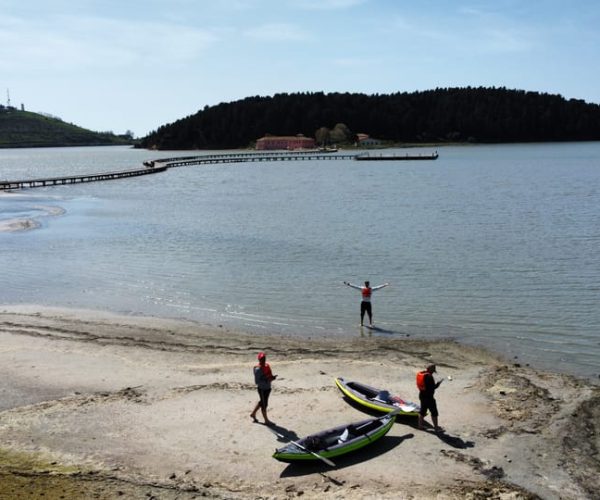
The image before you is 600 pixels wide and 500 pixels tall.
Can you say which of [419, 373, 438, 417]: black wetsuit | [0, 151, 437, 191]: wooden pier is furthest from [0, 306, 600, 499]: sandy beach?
[0, 151, 437, 191]: wooden pier

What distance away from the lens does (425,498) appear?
1178cm

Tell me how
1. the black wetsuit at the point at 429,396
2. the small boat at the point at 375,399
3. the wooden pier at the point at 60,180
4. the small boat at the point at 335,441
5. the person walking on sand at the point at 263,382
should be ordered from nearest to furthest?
the small boat at the point at 335,441
the black wetsuit at the point at 429,396
the person walking on sand at the point at 263,382
the small boat at the point at 375,399
the wooden pier at the point at 60,180

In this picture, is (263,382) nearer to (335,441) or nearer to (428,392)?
(335,441)

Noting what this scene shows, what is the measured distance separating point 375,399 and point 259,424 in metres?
3.00

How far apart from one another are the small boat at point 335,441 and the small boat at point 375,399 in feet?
2.50

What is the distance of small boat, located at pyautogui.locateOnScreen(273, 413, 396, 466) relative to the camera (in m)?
13.1

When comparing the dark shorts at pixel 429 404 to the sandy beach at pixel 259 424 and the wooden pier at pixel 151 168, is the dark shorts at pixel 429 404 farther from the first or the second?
the wooden pier at pixel 151 168

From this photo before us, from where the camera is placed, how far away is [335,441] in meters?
13.7

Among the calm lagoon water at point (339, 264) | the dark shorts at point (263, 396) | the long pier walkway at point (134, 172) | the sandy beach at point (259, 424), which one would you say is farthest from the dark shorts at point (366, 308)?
the long pier walkway at point (134, 172)

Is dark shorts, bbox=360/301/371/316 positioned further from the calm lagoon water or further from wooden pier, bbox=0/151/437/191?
wooden pier, bbox=0/151/437/191

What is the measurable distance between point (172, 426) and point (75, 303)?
14795 mm

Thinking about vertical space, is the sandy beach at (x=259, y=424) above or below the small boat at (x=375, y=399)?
below

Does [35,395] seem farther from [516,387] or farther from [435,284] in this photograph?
[435,284]

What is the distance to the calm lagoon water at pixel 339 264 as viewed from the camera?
24.2m
